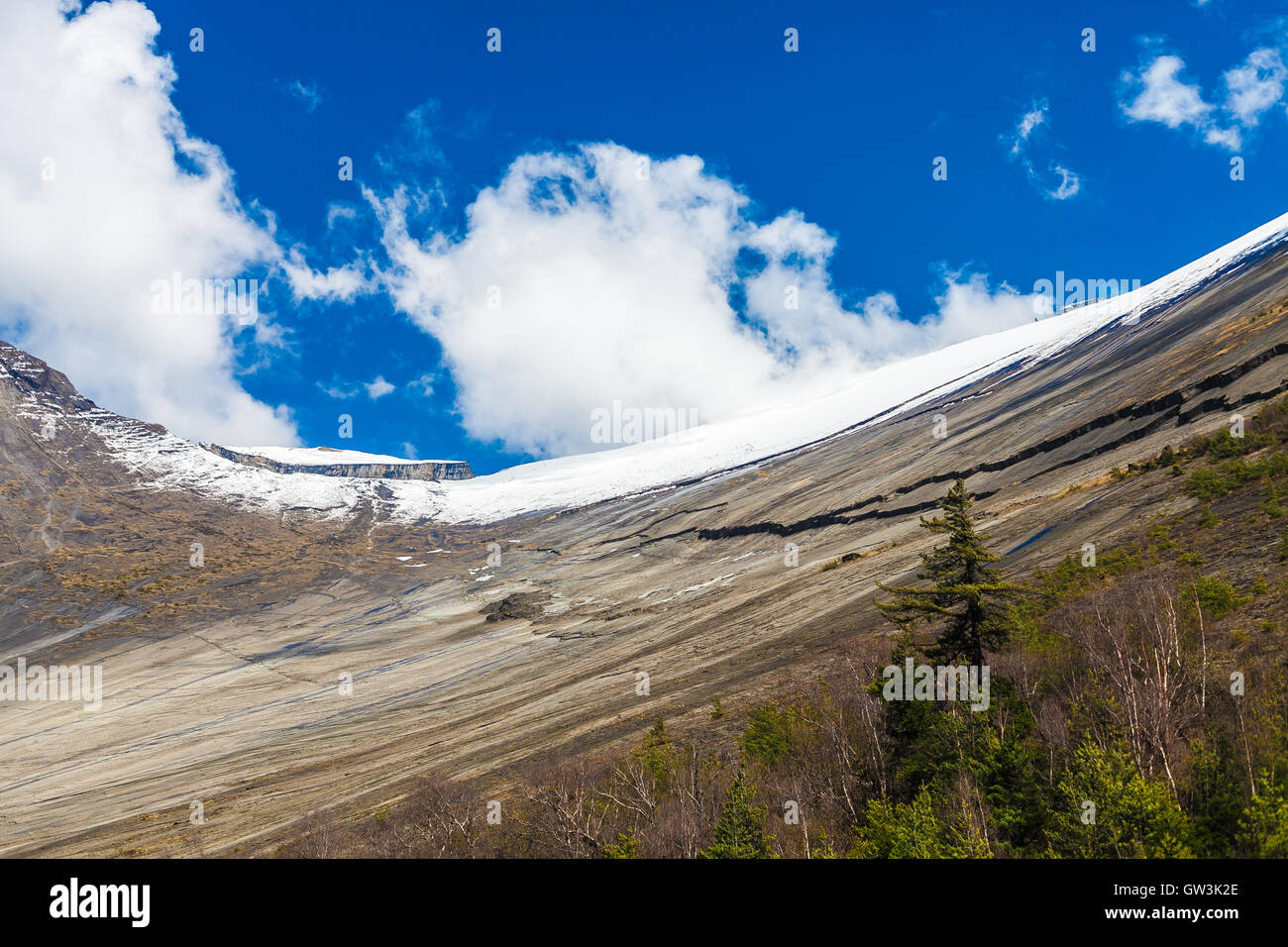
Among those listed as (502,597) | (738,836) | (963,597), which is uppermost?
(502,597)

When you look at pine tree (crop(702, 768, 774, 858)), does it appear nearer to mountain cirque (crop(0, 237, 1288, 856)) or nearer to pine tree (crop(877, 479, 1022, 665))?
pine tree (crop(877, 479, 1022, 665))

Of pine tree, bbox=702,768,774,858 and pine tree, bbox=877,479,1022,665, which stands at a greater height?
pine tree, bbox=877,479,1022,665

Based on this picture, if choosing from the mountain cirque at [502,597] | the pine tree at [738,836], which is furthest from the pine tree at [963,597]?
the mountain cirque at [502,597]

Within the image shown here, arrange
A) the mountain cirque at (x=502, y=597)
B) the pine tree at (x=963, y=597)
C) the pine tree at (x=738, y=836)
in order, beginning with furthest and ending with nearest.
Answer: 1. the mountain cirque at (x=502, y=597)
2. the pine tree at (x=963, y=597)
3. the pine tree at (x=738, y=836)

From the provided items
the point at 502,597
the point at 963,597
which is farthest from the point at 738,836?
the point at 502,597

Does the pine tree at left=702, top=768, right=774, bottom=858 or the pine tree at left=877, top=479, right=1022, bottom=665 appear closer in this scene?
the pine tree at left=702, top=768, right=774, bottom=858

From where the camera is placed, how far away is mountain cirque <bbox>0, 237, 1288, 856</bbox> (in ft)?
137

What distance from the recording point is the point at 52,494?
465 ft

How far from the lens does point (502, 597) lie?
105750 millimetres

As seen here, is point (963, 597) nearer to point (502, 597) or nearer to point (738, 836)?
point (738, 836)

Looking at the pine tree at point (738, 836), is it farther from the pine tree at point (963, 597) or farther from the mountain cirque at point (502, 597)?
the mountain cirque at point (502, 597)

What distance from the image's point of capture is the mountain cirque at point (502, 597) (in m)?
41.6

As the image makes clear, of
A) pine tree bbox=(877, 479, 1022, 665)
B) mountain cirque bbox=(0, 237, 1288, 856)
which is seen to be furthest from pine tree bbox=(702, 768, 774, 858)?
mountain cirque bbox=(0, 237, 1288, 856)
